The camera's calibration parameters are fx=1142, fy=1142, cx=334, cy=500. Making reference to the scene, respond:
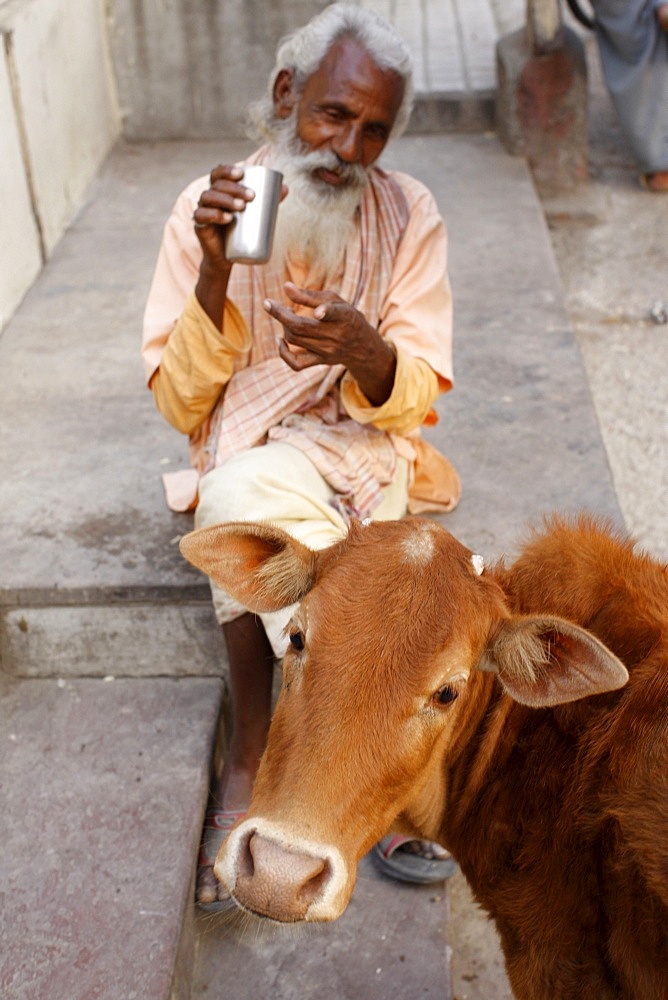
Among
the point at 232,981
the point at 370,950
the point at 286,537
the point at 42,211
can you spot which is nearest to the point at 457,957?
the point at 370,950

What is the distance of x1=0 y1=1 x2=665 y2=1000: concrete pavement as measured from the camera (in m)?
2.76

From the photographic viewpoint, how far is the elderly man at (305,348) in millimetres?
2982

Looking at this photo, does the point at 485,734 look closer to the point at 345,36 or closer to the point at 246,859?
the point at 246,859

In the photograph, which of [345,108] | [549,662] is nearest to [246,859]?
[549,662]

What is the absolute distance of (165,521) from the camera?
369 centimetres

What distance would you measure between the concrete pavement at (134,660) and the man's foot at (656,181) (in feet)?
8.77

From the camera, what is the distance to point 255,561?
A: 2.41 m

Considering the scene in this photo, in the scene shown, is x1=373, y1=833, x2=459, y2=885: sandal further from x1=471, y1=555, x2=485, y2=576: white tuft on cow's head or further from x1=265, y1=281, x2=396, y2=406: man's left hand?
x1=265, y1=281, x2=396, y2=406: man's left hand

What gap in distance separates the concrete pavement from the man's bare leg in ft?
0.36

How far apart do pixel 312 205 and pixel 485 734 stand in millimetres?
1560

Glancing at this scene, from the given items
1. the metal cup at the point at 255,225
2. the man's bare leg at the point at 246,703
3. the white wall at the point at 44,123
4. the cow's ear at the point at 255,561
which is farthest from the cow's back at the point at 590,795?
the white wall at the point at 44,123

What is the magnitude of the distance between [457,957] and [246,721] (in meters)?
0.85

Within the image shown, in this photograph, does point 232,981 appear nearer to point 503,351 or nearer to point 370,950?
point 370,950

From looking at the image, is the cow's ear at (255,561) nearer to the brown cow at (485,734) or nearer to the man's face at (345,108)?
the brown cow at (485,734)
